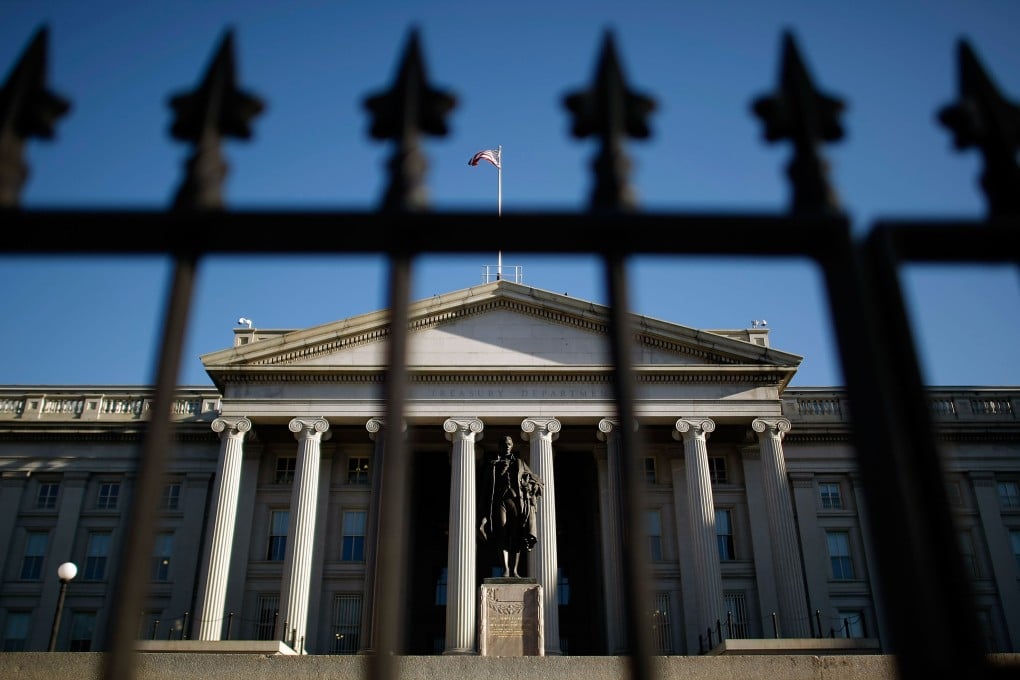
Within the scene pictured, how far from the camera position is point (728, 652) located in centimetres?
2481

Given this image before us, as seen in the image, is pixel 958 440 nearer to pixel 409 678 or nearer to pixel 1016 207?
pixel 409 678

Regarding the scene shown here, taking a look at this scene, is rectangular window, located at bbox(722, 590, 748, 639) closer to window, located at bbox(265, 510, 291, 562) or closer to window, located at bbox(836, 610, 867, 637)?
window, located at bbox(836, 610, 867, 637)

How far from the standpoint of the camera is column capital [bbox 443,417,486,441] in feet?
123

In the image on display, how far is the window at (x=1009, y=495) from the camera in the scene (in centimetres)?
4250

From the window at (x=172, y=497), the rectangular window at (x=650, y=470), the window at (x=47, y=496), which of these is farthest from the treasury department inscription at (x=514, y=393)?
the window at (x=47, y=496)

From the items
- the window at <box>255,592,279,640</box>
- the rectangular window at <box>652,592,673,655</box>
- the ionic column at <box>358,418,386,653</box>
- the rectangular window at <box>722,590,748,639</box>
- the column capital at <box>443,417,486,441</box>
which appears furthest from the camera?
the rectangular window at <box>722,590,748,639</box>

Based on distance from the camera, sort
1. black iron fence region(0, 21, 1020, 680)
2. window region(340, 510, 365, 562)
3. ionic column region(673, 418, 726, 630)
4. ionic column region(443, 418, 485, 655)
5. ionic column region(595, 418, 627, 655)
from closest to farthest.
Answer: black iron fence region(0, 21, 1020, 680) < ionic column region(443, 418, 485, 655) < ionic column region(673, 418, 726, 630) < ionic column region(595, 418, 627, 655) < window region(340, 510, 365, 562)

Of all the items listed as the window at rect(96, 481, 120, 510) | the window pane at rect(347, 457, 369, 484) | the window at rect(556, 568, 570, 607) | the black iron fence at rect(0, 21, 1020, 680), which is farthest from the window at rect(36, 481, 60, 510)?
the black iron fence at rect(0, 21, 1020, 680)

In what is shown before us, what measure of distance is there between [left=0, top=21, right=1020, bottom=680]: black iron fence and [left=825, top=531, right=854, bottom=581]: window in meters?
41.1

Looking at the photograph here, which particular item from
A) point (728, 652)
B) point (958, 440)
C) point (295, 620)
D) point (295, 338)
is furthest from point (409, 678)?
point (958, 440)

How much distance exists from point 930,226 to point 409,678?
13626mm

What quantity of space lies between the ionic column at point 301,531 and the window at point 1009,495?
99.3ft

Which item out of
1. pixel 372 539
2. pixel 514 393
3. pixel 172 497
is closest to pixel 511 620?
pixel 372 539

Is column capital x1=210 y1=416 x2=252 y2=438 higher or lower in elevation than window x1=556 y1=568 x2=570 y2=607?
higher
